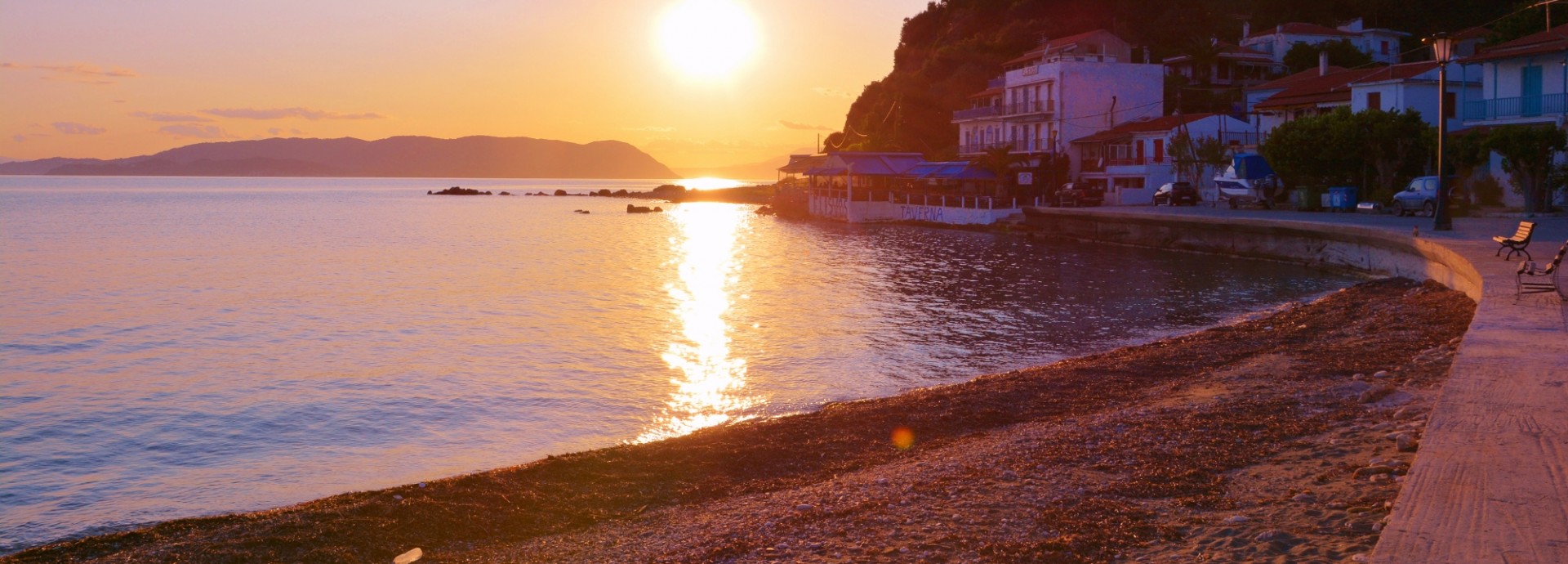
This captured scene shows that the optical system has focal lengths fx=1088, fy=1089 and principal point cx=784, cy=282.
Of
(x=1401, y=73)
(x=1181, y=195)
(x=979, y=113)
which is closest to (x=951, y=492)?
(x=1401, y=73)

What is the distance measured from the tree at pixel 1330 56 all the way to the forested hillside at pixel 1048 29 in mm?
6928

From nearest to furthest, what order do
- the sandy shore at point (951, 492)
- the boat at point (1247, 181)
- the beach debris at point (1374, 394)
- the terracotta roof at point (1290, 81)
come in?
1. the sandy shore at point (951, 492)
2. the beach debris at point (1374, 394)
3. the boat at point (1247, 181)
4. the terracotta roof at point (1290, 81)

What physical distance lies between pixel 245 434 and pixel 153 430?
126 centimetres

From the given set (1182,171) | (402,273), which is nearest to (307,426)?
(402,273)

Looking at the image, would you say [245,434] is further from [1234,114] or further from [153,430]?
[1234,114]

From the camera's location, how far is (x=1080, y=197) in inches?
2436

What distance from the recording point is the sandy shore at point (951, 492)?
22.3ft

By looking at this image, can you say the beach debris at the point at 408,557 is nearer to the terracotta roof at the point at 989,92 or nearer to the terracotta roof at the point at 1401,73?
the terracotta roof at the point at 1401,73

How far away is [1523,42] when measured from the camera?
38.7 metres

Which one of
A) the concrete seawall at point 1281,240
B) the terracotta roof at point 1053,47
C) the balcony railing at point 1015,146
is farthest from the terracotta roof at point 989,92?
the concrete seawall at point 1281,240

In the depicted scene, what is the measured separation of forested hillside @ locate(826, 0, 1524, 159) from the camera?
88.1m

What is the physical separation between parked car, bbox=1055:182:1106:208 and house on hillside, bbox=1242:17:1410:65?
2813cm

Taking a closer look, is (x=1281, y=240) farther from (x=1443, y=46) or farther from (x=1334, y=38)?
(x=1334, y=38)

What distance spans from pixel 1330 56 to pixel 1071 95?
20257 millimetres
